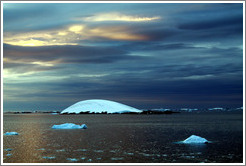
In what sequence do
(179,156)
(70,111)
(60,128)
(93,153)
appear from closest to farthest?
1. (179,156)
2. (93,153)
3. (60,128)
4. (70,111)

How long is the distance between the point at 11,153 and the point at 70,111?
16701 centimetres

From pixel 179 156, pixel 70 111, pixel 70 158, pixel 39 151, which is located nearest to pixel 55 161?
pixel 70 158

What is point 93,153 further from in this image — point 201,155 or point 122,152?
point 201,155

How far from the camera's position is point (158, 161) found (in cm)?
2633

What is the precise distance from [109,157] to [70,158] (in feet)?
11.1

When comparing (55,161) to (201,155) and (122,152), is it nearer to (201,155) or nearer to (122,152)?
(122,152)

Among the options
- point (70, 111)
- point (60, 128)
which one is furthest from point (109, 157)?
point (70, 111)

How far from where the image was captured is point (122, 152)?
31.5m

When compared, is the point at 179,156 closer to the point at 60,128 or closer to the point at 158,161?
the point at 158,161

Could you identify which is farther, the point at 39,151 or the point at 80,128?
the point at 80,128

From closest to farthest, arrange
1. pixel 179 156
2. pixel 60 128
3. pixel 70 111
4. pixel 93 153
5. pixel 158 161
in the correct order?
pixel 158 161 < pixel 179 156 < pixel 93 153 < pixel 60 128 < pixel 70 111

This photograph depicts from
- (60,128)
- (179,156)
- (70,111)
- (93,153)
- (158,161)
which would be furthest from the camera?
(70,111)

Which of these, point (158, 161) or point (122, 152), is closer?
point (158, 161)

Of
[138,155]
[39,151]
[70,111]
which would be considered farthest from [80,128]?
[70,111]
